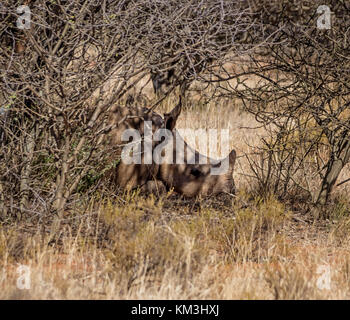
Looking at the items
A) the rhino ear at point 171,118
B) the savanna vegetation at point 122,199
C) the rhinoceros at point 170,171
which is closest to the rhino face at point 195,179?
the rhinoceros at point 170,171

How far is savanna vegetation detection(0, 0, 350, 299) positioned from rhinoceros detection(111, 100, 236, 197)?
0.15m

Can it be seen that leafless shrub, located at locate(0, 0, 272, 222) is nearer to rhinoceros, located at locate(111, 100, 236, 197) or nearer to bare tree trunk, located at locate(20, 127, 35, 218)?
bare tree trunk, located at locate(20, 127, 35, 218)

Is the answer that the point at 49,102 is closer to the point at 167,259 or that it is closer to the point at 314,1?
the point at 167,259

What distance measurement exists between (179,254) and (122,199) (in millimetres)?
1521

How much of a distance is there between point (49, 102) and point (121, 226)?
1.29m

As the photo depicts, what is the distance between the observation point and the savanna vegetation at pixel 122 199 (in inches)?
206

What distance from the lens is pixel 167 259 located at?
17.3ft

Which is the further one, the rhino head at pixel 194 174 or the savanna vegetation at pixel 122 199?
the rhino head at pixel 194 174

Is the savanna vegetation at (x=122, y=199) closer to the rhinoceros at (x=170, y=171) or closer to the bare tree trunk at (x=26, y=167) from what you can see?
the bare tree trunk at (x=26, y=167)

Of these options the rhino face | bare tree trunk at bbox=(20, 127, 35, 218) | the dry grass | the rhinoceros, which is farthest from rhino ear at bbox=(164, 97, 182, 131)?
bare tree trunk at bbox=(20, 127, 35, 218)

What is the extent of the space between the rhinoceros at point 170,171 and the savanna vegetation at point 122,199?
0.15 metres

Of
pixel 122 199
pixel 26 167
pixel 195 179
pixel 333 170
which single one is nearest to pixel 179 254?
pixel 122 199
